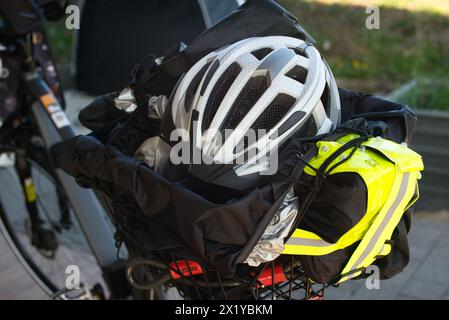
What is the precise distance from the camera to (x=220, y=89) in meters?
1.53

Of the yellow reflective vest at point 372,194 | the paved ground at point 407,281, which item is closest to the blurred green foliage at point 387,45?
the paved ground at point 407,281

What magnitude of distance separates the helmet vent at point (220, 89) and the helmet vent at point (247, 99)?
0.15ft

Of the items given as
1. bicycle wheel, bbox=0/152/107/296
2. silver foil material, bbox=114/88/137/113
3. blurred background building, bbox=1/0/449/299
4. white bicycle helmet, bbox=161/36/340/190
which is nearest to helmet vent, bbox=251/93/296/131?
white bicycle helmet, bbox=161/36/340/190

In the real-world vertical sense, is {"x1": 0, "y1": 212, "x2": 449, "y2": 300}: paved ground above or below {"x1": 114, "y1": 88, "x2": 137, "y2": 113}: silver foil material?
below

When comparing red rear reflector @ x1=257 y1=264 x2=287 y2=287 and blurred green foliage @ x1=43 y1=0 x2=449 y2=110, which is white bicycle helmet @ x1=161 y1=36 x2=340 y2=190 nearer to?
red rear reflector @ x1=257 y1=264 x2=287 y2=287

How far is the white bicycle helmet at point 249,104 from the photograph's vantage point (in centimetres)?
141

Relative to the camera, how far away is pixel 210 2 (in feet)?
8.71

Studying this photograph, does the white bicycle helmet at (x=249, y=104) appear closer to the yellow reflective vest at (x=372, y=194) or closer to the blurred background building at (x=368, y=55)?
the yellow reflective vest at (x=372, y=194)

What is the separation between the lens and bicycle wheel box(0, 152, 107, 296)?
3.12m

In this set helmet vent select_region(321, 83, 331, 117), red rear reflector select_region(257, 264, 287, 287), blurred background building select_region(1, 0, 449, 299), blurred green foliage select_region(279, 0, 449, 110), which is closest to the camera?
red rear reflector select_region(257, 264, 287, 287)

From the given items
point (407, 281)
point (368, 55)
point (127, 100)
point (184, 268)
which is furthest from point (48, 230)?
point (368, 55)

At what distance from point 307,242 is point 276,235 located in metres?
0.08
